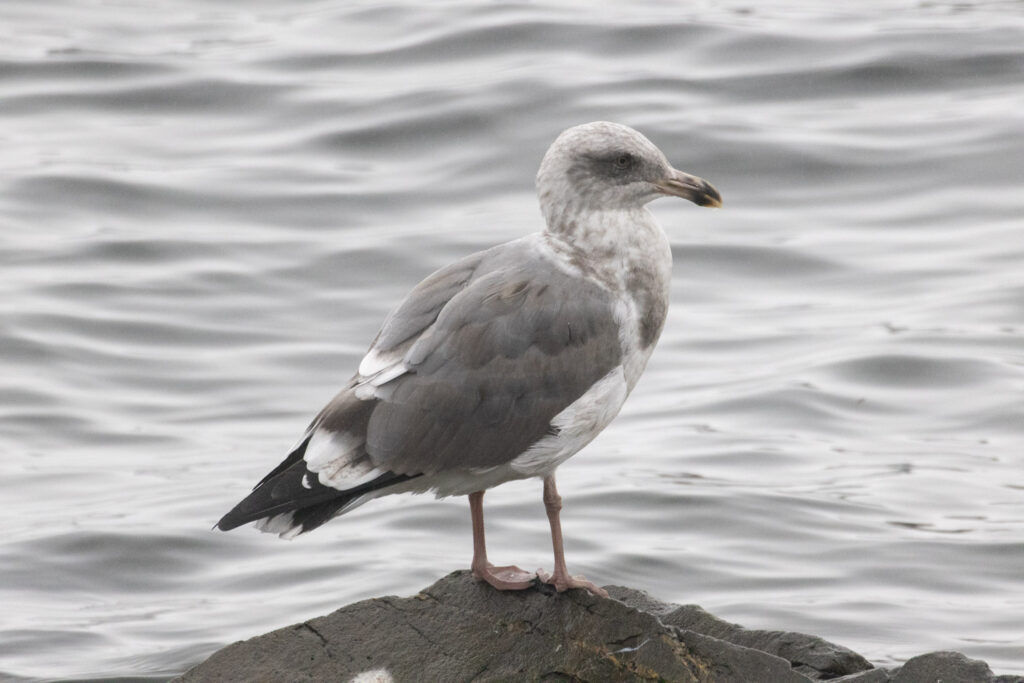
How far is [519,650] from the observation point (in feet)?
19.3

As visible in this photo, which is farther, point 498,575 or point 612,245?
point 612,245

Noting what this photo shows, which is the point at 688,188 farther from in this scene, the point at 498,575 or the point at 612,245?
the point at 498,575

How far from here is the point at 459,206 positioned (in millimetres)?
17141

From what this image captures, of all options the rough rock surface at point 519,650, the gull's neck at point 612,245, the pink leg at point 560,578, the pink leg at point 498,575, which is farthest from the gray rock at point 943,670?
the gull's neck at point 612,245

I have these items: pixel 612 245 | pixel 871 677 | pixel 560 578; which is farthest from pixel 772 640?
pixel 612 245

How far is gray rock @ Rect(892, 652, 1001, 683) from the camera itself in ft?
18.5

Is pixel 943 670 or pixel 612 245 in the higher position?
pixel 612 245

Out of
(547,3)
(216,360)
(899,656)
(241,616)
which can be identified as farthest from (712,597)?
(547,3)

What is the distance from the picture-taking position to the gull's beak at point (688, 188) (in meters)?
6.38

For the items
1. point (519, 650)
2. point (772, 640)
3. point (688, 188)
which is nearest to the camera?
point (519, 650)

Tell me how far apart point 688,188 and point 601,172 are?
350mm

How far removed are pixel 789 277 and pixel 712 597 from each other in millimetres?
6010

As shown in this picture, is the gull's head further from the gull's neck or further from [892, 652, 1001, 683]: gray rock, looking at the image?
[892, 652, 1001, 683]: gray rock

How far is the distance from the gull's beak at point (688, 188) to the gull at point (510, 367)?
0.05 ft
